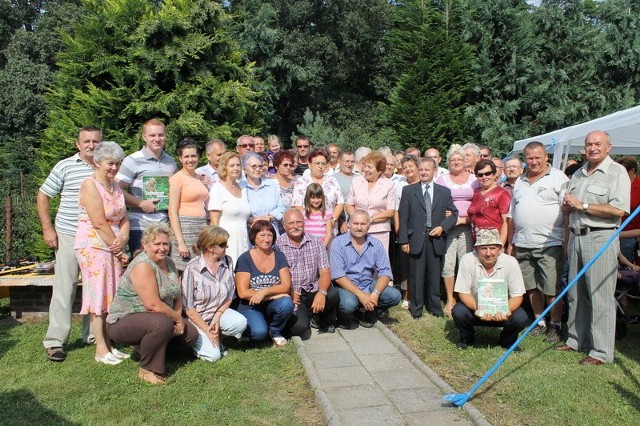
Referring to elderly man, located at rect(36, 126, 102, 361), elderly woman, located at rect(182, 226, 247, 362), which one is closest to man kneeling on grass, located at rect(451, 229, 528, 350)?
elderly woman, located at rect(182, 226, 247, 362)

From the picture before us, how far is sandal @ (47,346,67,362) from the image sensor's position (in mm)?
4699

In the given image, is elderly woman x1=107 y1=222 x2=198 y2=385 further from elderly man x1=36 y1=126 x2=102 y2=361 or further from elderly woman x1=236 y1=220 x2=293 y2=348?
elderly woman x1=236 y1=220 x2=293 y2=348

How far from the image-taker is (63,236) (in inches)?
186

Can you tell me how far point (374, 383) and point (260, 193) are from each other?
238 cm

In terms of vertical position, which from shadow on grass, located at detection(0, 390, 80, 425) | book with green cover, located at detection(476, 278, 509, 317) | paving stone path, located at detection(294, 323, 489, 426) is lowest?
shadow on grass, located at detection(0, 390, 80, 425)

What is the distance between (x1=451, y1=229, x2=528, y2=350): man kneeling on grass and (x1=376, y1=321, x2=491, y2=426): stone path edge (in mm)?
562

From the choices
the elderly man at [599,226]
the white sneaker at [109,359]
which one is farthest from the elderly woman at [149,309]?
the elderly man at [599,226]

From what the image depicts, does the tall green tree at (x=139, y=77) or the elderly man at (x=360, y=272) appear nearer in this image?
the elderly man at (x=360, y=272)

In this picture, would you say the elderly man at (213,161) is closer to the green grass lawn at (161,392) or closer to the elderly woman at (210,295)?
the elderly woman at (210,295)

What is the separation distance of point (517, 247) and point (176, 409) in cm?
350

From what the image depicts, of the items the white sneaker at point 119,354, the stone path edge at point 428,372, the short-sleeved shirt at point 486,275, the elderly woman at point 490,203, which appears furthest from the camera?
the elderly woman at point 490,203

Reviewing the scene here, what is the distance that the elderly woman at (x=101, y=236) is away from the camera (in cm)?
445

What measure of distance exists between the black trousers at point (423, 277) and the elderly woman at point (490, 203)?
0.60 m

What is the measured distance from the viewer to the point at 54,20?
2381 cm
